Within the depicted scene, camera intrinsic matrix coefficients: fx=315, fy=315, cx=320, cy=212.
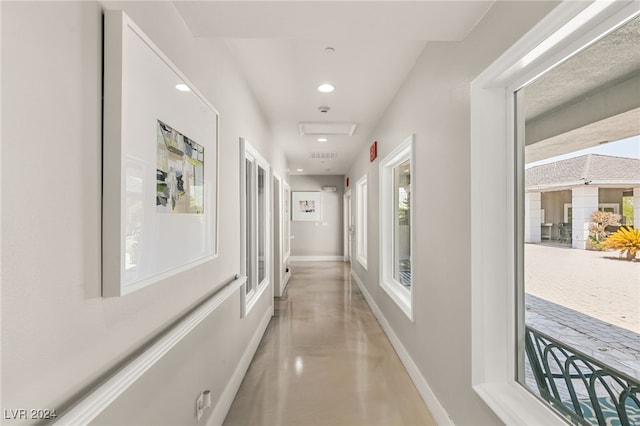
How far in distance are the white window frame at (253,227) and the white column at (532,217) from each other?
1.92 metres

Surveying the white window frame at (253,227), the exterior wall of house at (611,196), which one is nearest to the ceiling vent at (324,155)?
the white window frame at (253,227)

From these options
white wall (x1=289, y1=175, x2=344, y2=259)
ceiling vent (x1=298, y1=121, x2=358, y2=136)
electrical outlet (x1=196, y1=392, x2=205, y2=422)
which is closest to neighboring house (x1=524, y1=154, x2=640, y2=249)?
electrical outlet (x1=196, y1=392, x2=205, y2=422)

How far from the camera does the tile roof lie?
0.97 m

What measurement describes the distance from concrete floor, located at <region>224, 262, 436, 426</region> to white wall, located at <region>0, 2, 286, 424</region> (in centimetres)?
114

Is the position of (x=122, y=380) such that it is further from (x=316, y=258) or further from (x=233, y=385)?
(x=316, y=258)

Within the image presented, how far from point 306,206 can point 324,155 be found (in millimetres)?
3353

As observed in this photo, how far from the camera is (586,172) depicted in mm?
1151

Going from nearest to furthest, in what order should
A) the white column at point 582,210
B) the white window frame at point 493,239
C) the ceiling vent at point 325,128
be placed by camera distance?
1. the white column at point 582,210
2. the white window frame at point 493,239
3. the ceiling vent at point 325,128

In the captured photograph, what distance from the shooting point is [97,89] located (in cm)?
90

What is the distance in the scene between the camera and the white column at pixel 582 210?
44.4 inches

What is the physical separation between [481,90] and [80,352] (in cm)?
182

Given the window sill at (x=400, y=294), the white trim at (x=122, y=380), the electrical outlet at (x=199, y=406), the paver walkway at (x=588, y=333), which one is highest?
the paver walkway at (x=588, y=333)

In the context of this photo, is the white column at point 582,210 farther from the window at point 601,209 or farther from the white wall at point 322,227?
the white wall at point 322,227

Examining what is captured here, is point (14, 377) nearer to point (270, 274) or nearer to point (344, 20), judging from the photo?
point (344, 20)
